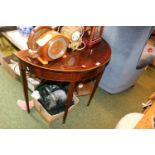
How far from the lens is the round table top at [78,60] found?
1236 mm

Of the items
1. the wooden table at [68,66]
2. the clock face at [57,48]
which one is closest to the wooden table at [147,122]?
the wooden table at [68,66]

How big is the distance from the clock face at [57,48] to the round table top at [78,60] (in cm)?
5

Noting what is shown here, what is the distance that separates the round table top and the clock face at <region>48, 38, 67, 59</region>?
0.05 metres

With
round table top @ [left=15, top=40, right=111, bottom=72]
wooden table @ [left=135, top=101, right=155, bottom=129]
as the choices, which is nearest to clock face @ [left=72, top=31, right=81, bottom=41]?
round table top @ [left=15, top=40, right=111, bottom=72]

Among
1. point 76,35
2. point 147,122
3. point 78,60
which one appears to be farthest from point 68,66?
point 147,122

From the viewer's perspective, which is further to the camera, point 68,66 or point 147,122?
point 68,66

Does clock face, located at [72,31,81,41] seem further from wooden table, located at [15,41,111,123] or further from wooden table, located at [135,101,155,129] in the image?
wooden table, located at [135,101,155,129]

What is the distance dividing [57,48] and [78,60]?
0.59 feet

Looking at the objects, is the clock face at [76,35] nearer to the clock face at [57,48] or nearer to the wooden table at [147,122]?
the clock face at [57,48]

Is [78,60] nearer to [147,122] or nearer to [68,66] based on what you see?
[68,66]

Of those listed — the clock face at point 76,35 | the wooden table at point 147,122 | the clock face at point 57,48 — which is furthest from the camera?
the clock face at point 76,35

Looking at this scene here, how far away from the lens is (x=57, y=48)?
1234 mm
